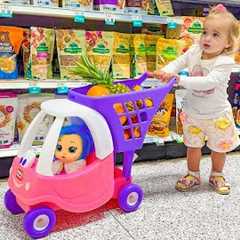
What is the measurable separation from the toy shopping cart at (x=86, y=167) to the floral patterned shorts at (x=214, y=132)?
1.01 feet

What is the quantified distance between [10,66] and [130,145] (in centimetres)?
68

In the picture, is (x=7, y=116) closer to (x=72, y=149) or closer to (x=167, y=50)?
(x=72, y=149)

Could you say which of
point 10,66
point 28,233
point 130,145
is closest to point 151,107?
point 130,145

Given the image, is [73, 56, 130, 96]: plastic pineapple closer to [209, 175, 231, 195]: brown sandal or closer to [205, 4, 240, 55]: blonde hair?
[205, 4, 240, 55]: blonde hair

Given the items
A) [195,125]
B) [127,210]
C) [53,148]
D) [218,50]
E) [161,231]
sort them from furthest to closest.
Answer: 1. [195,125]
2. [218,50]
3. [127,210]
4. [161,231]
5. [53,148]

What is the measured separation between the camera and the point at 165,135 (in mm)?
1923

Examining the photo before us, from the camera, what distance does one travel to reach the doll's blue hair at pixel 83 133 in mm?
1215

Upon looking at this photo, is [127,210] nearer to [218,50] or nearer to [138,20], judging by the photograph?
[218,50]

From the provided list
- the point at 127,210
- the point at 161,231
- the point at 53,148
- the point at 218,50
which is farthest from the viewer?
the point at 218,50

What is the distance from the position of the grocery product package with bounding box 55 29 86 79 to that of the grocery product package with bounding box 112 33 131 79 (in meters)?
0.17

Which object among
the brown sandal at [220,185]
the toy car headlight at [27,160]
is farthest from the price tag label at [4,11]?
the brown sandal at [220,185]

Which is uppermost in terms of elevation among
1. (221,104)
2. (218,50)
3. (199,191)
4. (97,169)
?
(218,50)

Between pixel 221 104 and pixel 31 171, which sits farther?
pixel 221 104

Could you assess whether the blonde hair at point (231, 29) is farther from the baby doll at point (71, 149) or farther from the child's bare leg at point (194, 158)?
the baby doll at point (71, 149)
